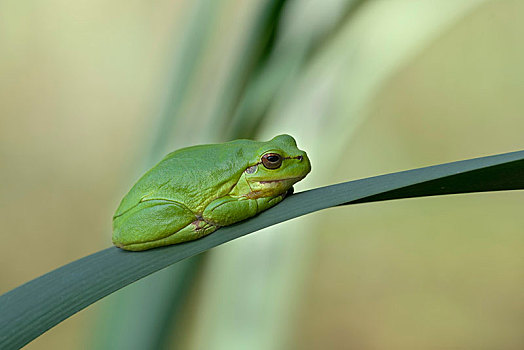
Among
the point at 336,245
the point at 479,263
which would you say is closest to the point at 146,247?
the point at 336,245

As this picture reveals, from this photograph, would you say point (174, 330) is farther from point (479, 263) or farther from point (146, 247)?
point (479, 263)

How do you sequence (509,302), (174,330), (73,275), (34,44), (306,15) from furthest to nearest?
1. (34,44)
2. (509,302)
3. (306,15)
4. (174,330)
5. (73,275)

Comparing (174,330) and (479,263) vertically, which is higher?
(479,263)

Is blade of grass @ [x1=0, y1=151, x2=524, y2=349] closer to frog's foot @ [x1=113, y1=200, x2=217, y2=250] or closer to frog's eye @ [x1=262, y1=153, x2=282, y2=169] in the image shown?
frog's foot @ [x1=113, y1=200, x2=217, y2=250]

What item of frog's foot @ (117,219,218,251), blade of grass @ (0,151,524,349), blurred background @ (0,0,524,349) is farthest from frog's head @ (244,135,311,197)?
blurred background @ (0,0,524,349)

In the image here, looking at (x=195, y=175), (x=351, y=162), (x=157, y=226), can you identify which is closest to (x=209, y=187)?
(x=195, y=175)

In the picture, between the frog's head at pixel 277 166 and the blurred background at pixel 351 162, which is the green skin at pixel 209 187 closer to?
the frog's head at pixel 277 166

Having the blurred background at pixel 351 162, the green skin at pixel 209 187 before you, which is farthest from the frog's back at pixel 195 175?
the blurred background at pixel 351 162
